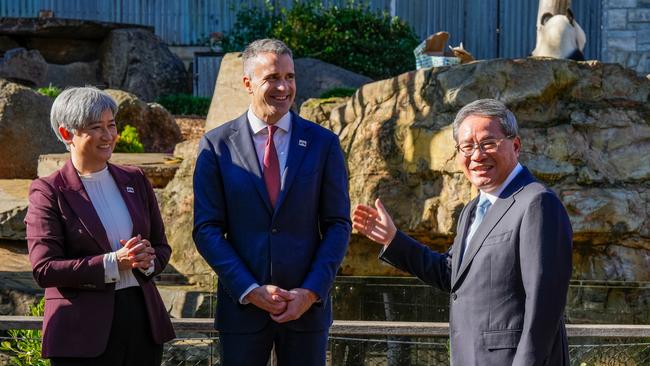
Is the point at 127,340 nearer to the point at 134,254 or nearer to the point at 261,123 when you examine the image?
the point at 134,254

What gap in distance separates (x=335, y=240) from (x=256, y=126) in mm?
563

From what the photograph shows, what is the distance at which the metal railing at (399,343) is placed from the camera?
203 inches

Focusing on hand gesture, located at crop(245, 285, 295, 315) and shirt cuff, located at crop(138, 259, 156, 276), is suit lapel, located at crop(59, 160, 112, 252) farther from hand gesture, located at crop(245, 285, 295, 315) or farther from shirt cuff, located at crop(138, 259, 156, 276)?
hand gesture, located at crop(245, 285, 295, 315)

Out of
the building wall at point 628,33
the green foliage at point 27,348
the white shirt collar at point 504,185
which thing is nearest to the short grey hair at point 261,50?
the white shirt collar at point 504,185

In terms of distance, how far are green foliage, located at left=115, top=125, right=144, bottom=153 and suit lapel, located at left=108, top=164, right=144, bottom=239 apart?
6.82 m

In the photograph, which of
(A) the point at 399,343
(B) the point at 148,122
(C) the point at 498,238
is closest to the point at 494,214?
(C) the point at 498,238

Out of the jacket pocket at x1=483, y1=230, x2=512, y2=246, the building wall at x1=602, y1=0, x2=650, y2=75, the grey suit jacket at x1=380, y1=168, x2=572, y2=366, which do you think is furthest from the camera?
the building wall at x1=602, y1=0, x2=650, y2=75

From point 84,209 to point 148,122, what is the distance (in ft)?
26.5

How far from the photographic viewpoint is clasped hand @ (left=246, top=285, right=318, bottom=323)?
404 centimetres

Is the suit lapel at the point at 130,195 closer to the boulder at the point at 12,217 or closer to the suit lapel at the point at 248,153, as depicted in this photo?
the suit lapel at the point at 248,153

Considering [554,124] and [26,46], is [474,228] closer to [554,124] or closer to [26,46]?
[554,124]

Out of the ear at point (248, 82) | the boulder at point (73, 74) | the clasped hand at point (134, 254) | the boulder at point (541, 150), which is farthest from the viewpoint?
the boulder at point (73, 74)

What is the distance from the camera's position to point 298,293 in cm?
406

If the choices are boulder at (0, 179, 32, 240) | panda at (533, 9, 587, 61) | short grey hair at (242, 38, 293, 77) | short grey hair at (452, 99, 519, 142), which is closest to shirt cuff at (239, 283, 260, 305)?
short grey hair at (242, 38, 293, 77)
